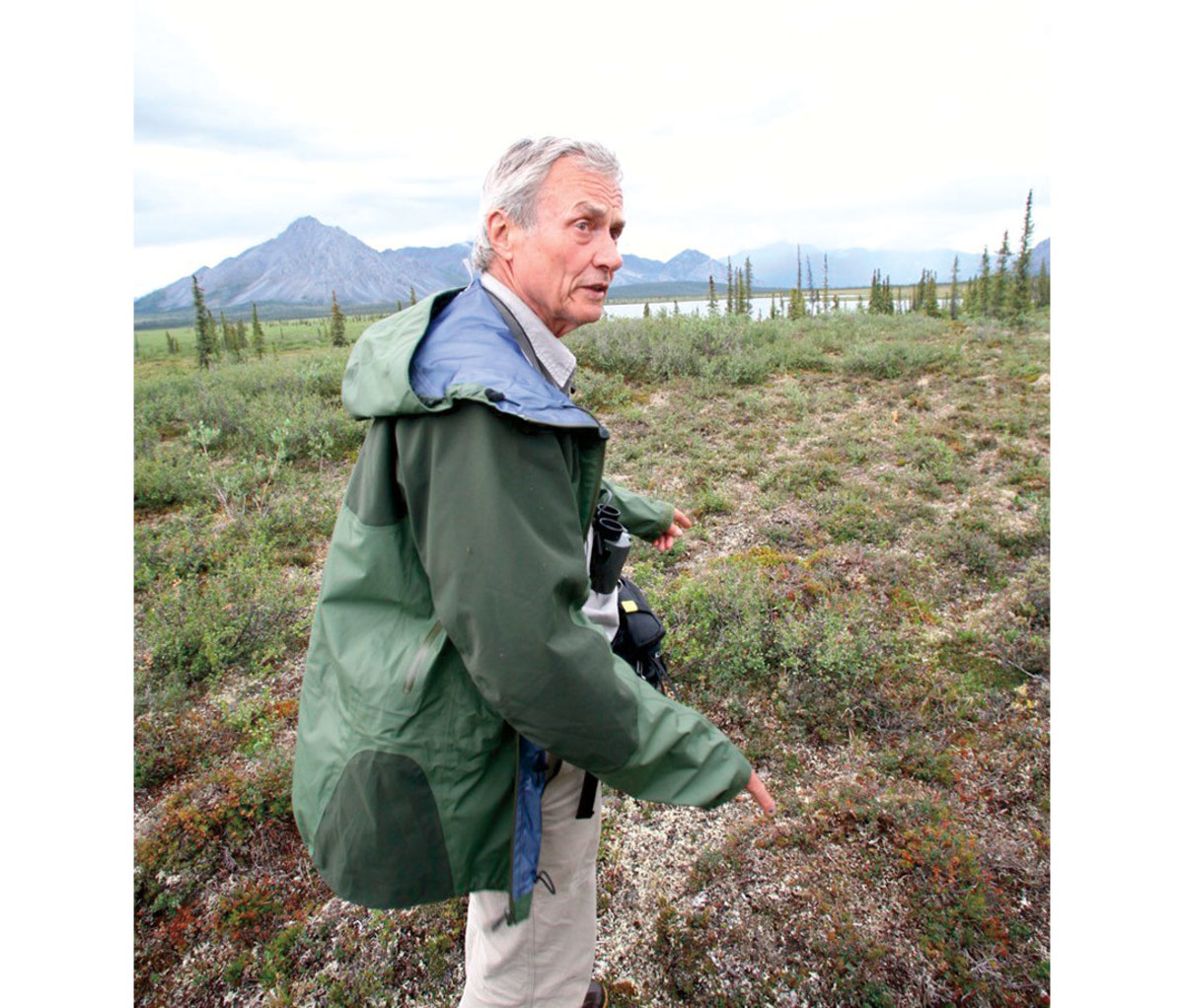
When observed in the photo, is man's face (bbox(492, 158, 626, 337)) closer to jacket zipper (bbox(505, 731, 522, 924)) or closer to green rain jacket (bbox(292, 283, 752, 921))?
green rain jacket (bbox(292, 283, 752, 921))

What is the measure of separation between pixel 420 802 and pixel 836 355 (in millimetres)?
12271

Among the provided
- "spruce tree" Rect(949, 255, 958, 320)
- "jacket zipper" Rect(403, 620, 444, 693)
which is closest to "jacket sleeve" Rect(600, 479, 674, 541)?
"jacket zipper" Rect(403, 620, 444, 693)

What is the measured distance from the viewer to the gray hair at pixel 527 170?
1.60 m

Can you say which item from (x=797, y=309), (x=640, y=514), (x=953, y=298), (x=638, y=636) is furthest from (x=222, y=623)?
(x=953, y=298)

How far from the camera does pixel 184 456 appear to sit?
7.91 m

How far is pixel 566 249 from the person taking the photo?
1.62m

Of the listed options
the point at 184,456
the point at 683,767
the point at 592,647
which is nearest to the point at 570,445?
the point at 592,647

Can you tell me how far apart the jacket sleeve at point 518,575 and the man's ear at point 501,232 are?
63 centimetres

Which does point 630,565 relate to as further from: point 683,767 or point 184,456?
point 184,456

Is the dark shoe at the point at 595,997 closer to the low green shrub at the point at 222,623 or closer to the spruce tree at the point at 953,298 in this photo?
the low green shrub at the point at 222,623

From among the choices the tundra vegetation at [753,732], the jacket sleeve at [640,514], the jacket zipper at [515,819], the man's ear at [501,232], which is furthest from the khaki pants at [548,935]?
the man's ear at [501,232]

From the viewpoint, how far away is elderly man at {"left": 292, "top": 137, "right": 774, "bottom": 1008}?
3.98 feet

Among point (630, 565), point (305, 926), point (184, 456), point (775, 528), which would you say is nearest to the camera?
point (305, 926)

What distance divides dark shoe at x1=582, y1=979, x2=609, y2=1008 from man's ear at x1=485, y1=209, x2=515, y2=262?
2.49 metres
